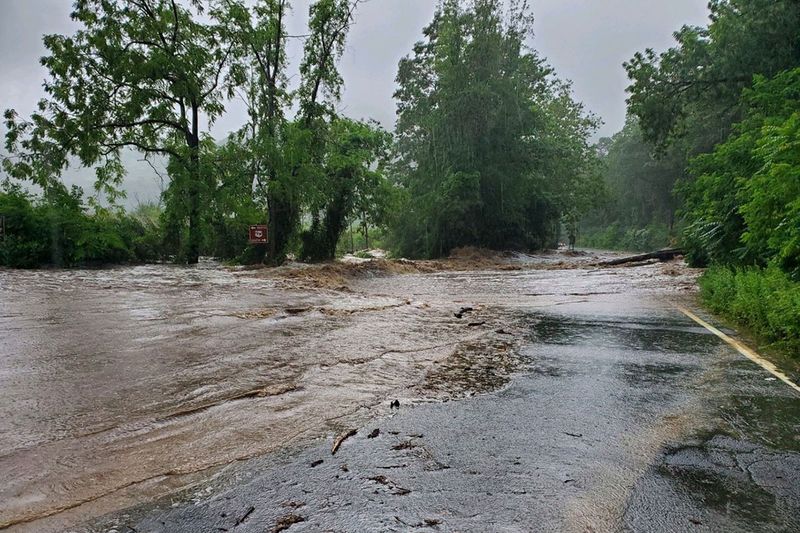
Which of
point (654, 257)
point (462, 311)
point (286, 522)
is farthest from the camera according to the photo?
point (654, 257)

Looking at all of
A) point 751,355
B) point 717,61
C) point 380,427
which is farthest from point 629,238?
point 380,427

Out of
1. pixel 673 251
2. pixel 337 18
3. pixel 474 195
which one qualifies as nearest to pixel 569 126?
pixel 474 195

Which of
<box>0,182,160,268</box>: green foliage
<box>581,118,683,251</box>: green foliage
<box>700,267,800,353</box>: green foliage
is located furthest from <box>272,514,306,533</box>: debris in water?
<box>581,118,683,251</box>: green foliage

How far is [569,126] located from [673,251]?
31.4 metres

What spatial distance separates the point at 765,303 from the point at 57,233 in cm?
2072

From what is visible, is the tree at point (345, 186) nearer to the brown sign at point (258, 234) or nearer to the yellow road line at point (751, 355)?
the brown sign at point (258, 234)

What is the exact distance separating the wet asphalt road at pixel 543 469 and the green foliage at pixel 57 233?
18.6 metres

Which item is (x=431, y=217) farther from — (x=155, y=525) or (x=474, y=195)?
(x=155, y=525)

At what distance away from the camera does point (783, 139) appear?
11211mm

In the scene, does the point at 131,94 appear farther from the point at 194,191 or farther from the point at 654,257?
the point at 654,257

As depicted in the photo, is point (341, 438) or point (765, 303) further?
point (765, 303)

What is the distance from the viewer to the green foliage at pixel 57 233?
1869 centimetres

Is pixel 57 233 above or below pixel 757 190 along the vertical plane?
below

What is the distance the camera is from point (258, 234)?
24.3 m
